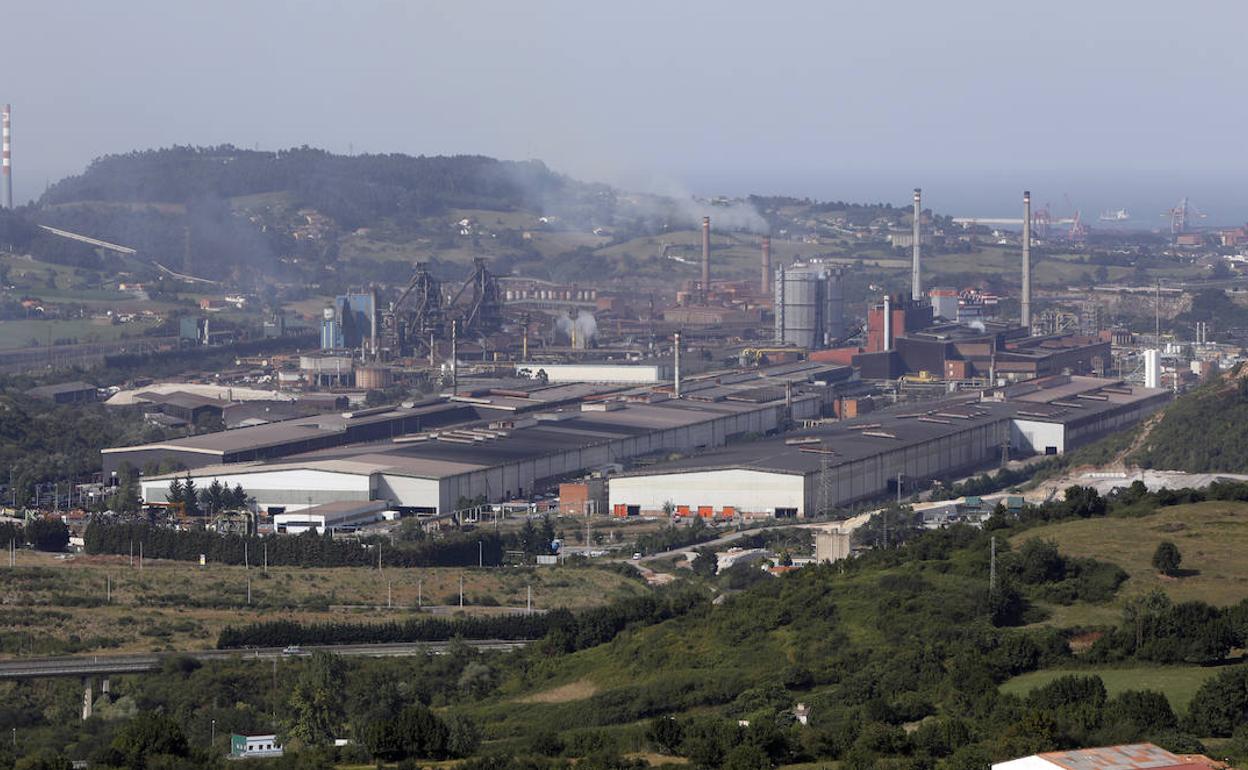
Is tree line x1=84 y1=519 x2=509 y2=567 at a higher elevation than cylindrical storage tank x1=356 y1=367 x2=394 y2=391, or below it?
below

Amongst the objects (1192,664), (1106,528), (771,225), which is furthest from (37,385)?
(771,225)

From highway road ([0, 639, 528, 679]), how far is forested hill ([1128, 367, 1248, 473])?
66.5 feet

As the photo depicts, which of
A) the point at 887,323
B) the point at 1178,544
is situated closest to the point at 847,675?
the point at 1178,544

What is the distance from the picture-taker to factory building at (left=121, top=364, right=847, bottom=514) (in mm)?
44406

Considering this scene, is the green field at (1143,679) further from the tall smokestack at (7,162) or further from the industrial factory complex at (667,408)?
the tall smokestack at (7,162)

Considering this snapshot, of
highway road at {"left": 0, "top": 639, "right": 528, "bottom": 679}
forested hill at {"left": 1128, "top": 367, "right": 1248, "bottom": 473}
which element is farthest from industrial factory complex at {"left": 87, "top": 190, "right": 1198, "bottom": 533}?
highway road at {"left": 0, "top": 639, "right": 528, "bottom": 679}

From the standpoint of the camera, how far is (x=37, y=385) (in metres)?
66.2

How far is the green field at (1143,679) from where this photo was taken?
21031 mm

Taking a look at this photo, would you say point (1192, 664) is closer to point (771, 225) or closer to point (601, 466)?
point (601, 466)

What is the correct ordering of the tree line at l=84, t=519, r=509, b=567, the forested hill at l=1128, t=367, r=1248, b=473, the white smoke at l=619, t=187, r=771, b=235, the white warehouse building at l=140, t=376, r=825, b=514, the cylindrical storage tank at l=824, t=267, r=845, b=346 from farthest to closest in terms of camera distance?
1. the white smoke at l=619, t=187, r=771, b=235
2. the cylindrical storage tank at l=824, t=267, r=845, b=346
3. the forested hill at l=1128, t=367, r=1248, b=473
4. the white warehouse building at l=140, t=376, r=825, b=514
5. the tree line at l=84, t=519, r=509, b=567

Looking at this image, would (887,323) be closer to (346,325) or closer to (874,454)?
(346,325)

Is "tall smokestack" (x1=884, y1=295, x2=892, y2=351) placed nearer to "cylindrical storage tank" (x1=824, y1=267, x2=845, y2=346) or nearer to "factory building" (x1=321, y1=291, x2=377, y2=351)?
"cylindrical storage tank" (x1=824, y1=267, x2=845, y2=346)

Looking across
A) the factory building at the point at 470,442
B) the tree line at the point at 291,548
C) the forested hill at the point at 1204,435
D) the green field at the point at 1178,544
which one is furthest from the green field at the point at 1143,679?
the factory building at the point at 470,442

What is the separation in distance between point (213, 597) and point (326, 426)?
20.5 m
